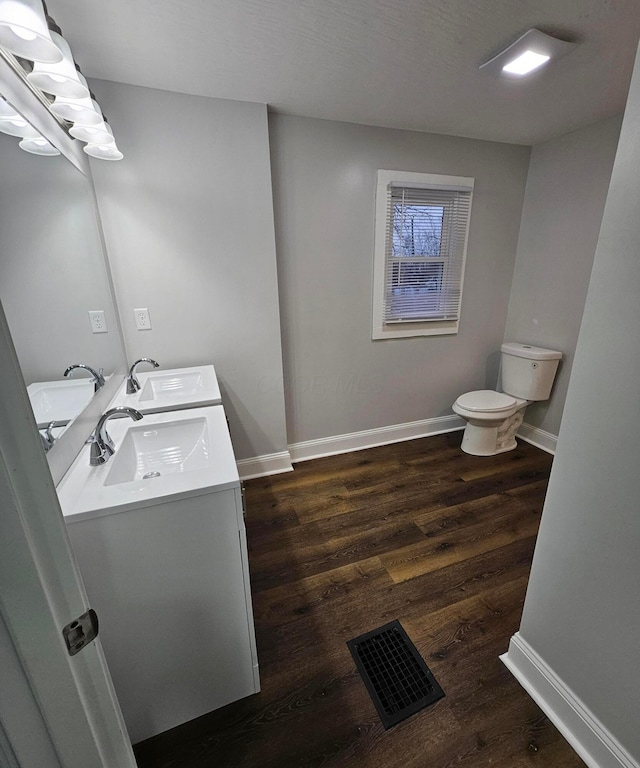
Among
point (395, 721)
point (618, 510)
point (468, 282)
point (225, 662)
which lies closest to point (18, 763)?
point (225, 662)

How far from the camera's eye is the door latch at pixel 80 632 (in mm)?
472

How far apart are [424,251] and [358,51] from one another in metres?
1.37

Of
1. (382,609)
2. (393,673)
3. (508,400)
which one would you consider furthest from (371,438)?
(393,673)

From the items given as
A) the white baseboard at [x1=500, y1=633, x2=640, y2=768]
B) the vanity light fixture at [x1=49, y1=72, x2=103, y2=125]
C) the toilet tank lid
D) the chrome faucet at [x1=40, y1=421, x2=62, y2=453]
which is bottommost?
the white baseboard at [x1=500, y1=633, x2=640, y2=768]

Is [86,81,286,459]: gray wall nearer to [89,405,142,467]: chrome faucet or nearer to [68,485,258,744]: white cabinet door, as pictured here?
[89,405,142,467]: chrome faucet

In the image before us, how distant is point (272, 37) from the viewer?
135 cm

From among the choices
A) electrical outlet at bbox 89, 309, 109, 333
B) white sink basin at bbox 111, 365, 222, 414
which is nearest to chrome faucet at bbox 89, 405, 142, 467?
white sink basin at bbox 111, 365, 222, 414

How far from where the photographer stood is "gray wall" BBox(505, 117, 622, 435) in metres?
2.32

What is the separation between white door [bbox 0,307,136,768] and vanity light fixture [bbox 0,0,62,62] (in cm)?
106

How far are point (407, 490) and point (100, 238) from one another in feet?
7.78

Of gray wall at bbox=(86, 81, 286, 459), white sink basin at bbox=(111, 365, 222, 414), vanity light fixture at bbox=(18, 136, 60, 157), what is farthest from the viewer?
gray wall at bbox=(86, 81, 286, 459)

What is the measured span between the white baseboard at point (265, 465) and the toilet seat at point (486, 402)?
143 centimetres

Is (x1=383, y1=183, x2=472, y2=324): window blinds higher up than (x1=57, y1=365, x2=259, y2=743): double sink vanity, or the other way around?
(x1=383, y1=183, x2=472, y2=324): window blinds

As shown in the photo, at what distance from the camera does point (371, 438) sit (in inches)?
115
